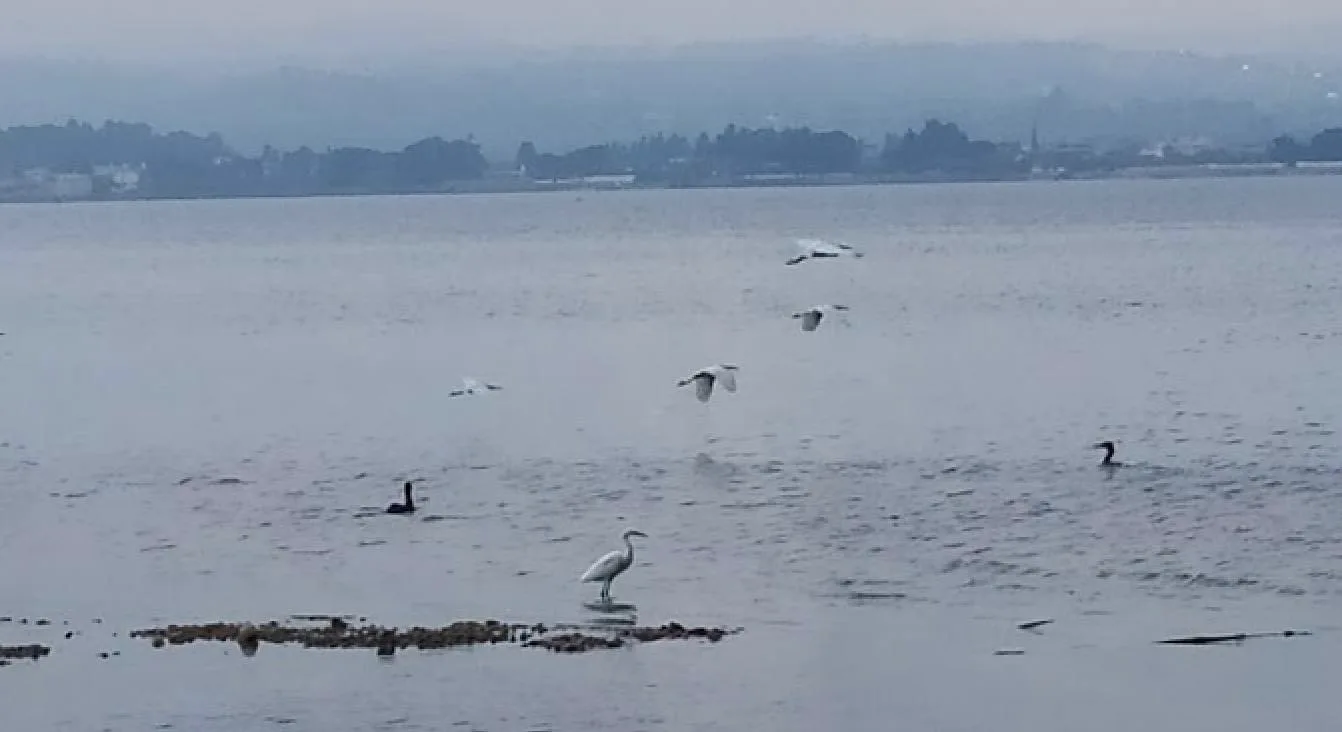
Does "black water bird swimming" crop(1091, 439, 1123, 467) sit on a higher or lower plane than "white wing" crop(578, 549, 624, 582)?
lower

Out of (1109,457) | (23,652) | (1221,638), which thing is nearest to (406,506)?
(1109,457)

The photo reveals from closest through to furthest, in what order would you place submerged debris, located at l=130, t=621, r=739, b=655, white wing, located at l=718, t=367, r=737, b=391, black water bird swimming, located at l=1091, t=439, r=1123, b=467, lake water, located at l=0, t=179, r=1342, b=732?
lake water, located at l=0, t=179, r=1342, b=732
submerged debris, located at l=130, t=621, r=739, b=655
white wing, located at l=718, t=367, r=737, b=391
black water bird swimming, located at l=1091, t=439, r=1123, b=467

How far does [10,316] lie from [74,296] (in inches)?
626

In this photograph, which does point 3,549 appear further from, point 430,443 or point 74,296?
point 74,296

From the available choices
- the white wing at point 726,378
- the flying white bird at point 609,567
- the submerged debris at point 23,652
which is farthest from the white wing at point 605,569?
the white wing at point 726,378

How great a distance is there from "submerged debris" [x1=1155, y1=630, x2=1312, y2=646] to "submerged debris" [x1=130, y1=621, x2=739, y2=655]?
4.09 meters

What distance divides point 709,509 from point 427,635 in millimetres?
11175

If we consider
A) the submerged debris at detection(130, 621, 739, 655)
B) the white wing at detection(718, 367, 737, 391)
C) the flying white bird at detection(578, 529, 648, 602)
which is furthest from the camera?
the white wing at detection(718, 367, 737, 391)

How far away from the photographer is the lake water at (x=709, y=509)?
23094mm

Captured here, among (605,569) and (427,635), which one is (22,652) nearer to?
(427,635)

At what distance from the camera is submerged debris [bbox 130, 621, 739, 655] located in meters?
24.7

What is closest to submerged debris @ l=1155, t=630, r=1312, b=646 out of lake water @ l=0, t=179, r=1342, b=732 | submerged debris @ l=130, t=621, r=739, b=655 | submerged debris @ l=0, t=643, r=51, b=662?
lake water @ l=0, t=179, r=1342, b=732

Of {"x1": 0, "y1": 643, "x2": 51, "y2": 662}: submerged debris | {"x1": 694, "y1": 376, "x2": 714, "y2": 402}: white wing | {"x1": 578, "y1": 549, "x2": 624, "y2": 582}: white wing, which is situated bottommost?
{"x1": 0, "y1": 643, "x2": 51, "y2": 662}: submerged debris

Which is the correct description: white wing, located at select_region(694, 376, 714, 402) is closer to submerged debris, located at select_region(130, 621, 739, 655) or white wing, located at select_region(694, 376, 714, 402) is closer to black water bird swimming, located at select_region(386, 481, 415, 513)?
black water bird swimming, located at select_region(386, 481, 415, 513)
